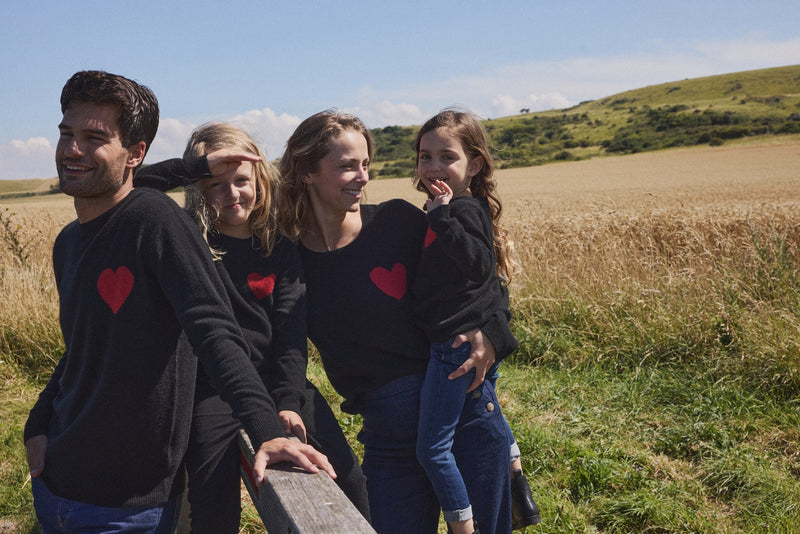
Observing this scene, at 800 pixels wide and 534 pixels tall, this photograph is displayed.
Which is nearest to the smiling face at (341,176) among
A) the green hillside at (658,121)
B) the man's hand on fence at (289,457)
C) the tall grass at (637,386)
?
the man's hand on fence at (289,457)

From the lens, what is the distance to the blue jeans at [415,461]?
7.66 ft

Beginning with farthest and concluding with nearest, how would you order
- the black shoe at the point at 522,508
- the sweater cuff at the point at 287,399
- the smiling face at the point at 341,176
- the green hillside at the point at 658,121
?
the green hillside at the point at 658,121
the black shoe at the point at 522,508
the smiling face at the point at 341,176
the sweater cuff at the point at 287,399

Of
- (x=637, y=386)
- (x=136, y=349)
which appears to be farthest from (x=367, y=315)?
(x=637, y=386)

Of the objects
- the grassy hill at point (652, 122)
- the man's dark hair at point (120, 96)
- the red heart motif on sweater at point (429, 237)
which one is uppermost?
the grassy hill at point (652, 122)

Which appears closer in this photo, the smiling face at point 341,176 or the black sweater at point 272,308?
the black sweater at point 272,308

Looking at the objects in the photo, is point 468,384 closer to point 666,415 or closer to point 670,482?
point 670,482

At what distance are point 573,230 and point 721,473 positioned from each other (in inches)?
238

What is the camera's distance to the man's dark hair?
1.61 metres

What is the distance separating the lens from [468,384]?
2303 mm

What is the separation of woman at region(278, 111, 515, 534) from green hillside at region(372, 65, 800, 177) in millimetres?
61540

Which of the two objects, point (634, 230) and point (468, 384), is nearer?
point (468, 384)

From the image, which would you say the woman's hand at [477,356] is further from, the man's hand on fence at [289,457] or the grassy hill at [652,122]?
the grassy hill at [652,122]

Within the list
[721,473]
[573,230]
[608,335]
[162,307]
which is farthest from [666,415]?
[573,230]

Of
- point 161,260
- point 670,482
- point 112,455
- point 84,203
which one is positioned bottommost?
point 670,482
